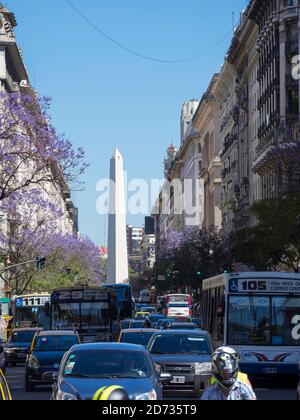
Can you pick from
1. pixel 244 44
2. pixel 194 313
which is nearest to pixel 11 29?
pixel 244 44

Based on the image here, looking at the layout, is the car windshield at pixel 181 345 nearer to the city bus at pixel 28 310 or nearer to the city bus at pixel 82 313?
the city bus at pixel 82 313

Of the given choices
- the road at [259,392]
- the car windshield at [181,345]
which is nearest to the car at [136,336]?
the road at [259,392]

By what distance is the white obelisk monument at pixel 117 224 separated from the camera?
139875 mm

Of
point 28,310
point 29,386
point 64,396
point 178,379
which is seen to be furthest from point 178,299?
point 64,396

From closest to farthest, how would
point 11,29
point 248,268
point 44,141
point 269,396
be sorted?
point 269,396, point 44,141, point 248,268, point 11,29

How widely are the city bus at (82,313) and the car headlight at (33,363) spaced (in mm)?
12230

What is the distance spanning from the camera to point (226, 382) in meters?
9.14

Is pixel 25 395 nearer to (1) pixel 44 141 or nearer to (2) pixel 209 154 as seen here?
(1) pixel 44 141

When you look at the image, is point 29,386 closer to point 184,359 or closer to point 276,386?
point 184,359

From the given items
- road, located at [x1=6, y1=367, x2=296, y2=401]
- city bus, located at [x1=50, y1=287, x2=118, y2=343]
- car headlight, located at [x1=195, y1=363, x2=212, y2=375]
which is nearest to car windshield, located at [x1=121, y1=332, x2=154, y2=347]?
road, located at [x1=6, y1=367, x2=296, y2=401]

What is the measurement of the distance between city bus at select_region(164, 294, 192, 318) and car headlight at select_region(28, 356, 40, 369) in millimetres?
57296

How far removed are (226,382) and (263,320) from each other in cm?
1954

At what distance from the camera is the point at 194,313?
9306 cm
